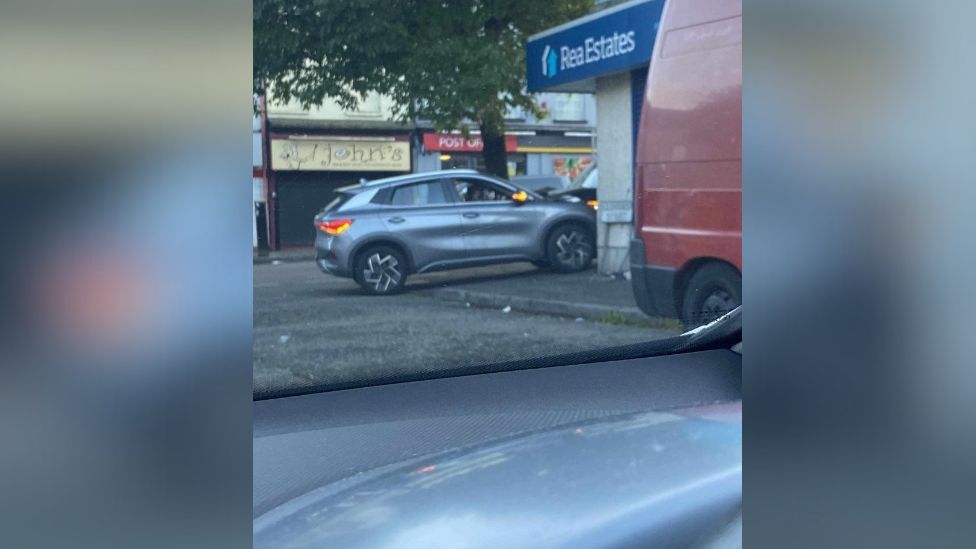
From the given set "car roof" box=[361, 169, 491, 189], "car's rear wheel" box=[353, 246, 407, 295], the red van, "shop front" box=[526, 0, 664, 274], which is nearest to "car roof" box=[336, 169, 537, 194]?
"car roof" box=[361, 169, 491, 189]

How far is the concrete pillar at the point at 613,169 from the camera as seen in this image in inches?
169

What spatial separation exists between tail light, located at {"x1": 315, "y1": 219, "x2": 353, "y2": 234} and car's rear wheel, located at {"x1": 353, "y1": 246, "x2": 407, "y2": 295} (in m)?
0.12

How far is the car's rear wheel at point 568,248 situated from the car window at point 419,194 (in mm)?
600

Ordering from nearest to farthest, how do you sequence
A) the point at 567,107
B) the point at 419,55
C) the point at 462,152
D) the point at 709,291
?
1. the point at 419,55
2. the point at 462,152
3. the point at 567,107
4. the point at 709,291

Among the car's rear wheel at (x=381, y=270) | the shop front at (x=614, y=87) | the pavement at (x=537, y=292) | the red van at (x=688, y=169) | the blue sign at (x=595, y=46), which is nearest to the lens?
the car's rear wheel at (x=381, y=270)

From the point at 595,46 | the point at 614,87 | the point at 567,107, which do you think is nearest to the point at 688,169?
the point at 614,87

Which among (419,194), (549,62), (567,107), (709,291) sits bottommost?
(709,291)

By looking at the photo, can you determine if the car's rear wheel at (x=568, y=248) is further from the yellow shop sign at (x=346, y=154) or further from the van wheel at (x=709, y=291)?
the yellow shop sign at (x=346, y=154)

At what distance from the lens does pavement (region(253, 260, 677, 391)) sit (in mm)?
2852

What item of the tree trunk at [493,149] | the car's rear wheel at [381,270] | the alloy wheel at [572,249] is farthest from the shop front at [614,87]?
the car's rear wheel at [381,270]

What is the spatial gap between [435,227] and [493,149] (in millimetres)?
344

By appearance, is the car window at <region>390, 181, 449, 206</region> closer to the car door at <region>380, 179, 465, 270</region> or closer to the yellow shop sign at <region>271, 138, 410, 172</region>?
the car door at <region>380, 179, 465, 270</region>

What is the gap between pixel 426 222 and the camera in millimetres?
3184

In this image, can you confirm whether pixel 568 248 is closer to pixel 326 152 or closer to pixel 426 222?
pixel 426 222
